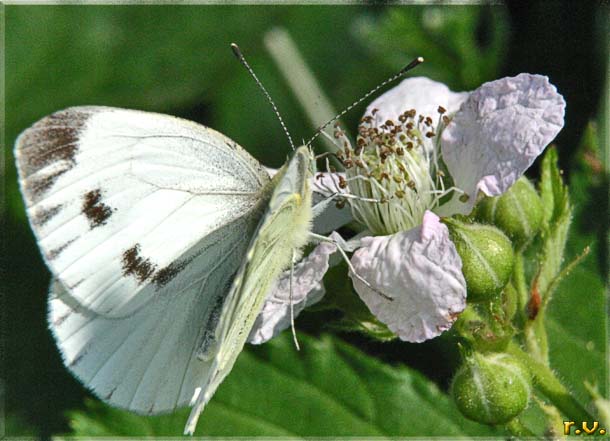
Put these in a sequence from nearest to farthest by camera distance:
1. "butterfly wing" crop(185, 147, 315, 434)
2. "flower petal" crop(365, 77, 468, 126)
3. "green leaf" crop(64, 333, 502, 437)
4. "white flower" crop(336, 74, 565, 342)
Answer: "butterfly wing" crop(185, 147, 315, 434) < "white flower" crop(336, 74, 565, 342) < "flower petal" crop(365, 77, 468, 126) < "green leaf" crop(64, 333, 502, 437)

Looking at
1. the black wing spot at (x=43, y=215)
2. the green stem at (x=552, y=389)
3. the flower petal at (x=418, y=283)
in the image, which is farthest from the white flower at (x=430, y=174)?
the black wing spot at (x=43, y=215)

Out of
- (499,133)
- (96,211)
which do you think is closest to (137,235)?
(96,211)

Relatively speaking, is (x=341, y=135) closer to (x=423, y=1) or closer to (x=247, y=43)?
(x=423, y=1)

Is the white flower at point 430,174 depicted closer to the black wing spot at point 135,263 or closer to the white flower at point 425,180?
the white flower at point 425,180

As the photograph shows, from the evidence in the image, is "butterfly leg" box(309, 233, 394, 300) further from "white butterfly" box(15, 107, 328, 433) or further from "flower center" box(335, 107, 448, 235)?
"flower center" box(335, 107, 448, 235)

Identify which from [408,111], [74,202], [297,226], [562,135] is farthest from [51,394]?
[562,135]

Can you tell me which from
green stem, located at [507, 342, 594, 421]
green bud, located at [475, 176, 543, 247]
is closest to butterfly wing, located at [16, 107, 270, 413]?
green bud, located at [475, 176, 543, 247]
